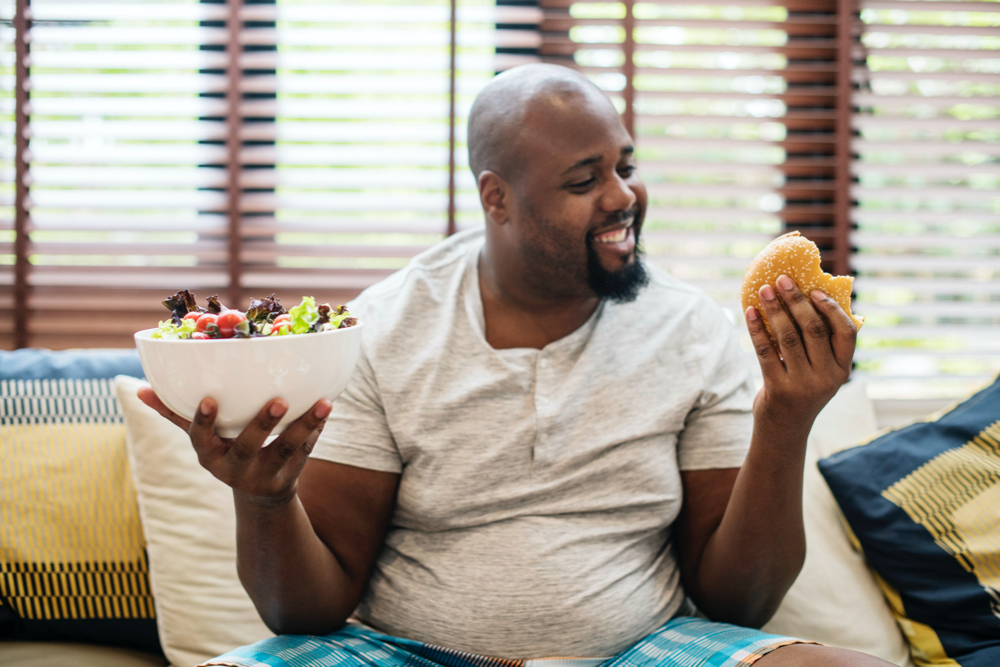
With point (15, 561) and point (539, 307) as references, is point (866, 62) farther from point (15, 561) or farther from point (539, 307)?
point (15, 561)

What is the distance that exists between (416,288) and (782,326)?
64cm

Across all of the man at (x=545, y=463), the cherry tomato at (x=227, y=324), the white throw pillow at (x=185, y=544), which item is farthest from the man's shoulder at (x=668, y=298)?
the white throw pillow at (x=185, y=544)

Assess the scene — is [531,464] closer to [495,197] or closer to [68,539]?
[495,197]

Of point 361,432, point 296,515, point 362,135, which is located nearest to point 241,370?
point 296,515

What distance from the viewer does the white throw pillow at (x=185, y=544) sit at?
121 cm

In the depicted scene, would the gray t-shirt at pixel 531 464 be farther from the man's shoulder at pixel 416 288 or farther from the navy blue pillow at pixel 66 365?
the navy blue pillow at pixel 66 365

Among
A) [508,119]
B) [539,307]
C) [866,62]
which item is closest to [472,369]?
[539,307]

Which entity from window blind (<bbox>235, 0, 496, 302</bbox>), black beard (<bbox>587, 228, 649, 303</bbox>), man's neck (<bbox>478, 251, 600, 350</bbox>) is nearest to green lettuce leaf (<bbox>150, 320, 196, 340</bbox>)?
man's neck (<bbox>478, 251, 600, 350</bbox>)

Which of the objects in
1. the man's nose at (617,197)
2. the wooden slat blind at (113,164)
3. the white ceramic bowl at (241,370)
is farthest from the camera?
the wooden slat blind at (113,164)

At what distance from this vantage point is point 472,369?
3.75 feet

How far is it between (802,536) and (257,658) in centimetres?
81

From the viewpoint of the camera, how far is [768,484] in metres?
0.99

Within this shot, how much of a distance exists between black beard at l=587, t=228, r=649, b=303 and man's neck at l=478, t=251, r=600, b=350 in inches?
1.7

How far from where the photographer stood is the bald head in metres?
1.19
